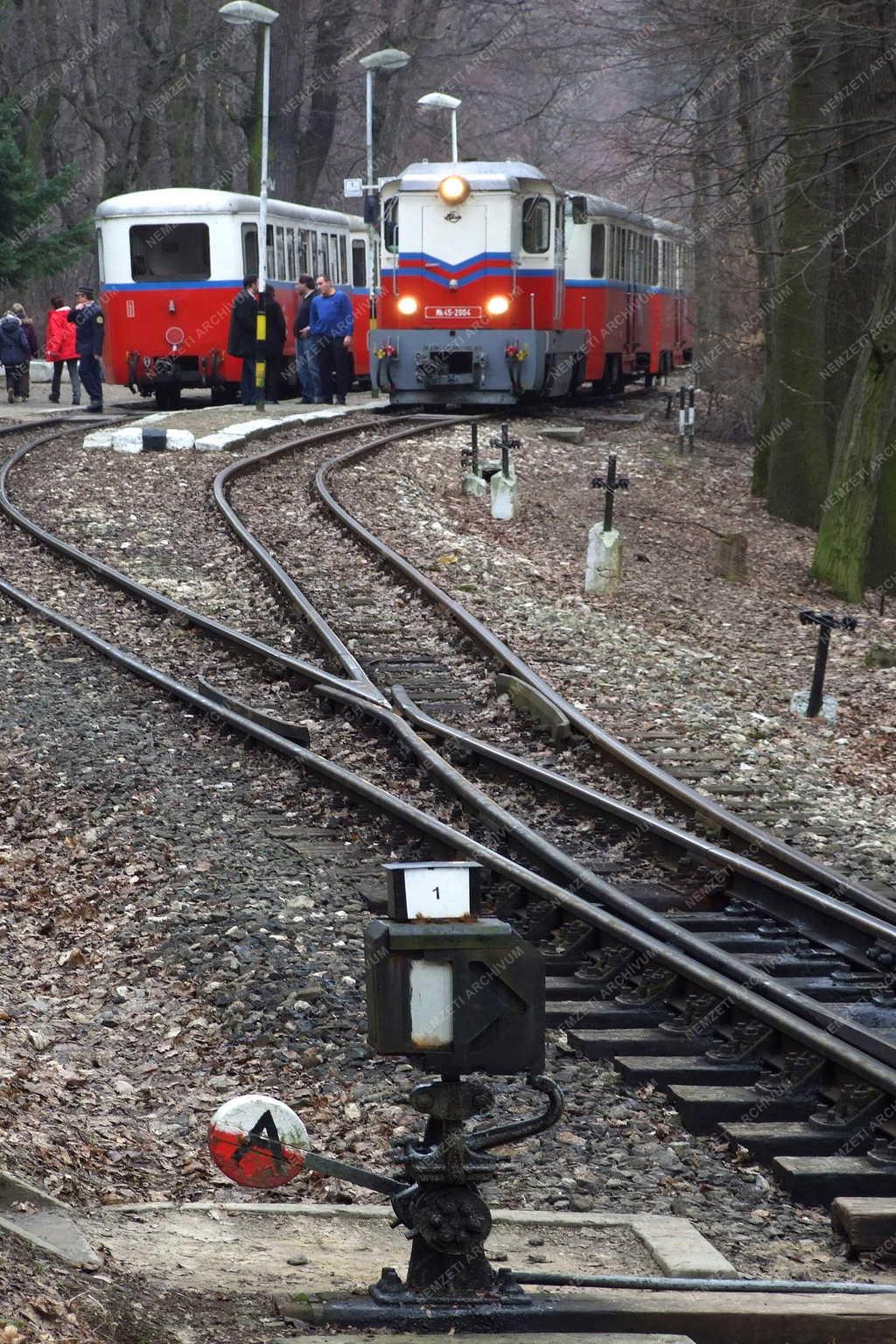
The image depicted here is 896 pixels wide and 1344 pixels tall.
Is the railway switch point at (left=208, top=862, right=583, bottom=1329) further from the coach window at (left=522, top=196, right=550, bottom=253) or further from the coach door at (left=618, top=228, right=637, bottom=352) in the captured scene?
the coach door at (left=618, top=228, right=637, bottom=352)

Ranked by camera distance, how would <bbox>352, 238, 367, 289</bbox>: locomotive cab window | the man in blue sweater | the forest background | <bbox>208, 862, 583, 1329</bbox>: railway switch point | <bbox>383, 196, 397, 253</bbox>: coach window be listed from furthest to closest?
1. <bbox>352, 238, 367, 289</bbox>: locomotive cab window
2. the man in blue sweater
3. <bbox>383, 196, 397, 253</bbox>: coach window
4. the forest background
5. <bbox>208, 862, 583, 1329</bbox>: railway switch point

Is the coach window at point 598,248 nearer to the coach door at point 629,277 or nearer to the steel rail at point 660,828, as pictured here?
the coach door at point 629,277

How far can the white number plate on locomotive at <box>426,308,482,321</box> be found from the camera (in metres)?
24.8

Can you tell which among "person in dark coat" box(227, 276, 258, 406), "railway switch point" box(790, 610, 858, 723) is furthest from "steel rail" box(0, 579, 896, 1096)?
"person in dark coat" box(227, 276, 258, 406)

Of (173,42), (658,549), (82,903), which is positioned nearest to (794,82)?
(658,549)

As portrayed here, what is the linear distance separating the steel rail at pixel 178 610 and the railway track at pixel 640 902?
3 centimetres

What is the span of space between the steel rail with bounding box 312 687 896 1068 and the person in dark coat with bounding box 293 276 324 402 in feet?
62.5

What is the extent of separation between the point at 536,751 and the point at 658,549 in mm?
8706

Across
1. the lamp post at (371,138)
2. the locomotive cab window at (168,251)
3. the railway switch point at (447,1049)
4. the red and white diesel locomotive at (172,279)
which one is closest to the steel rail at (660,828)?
the railway switch point at (447,1049)

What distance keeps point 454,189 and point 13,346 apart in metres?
8.35

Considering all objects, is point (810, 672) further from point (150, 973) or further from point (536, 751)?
point (150, 973)

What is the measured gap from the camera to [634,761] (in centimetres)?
852

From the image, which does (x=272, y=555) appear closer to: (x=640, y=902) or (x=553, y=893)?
(x=640, y=902)

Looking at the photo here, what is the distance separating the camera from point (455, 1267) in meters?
3.77
